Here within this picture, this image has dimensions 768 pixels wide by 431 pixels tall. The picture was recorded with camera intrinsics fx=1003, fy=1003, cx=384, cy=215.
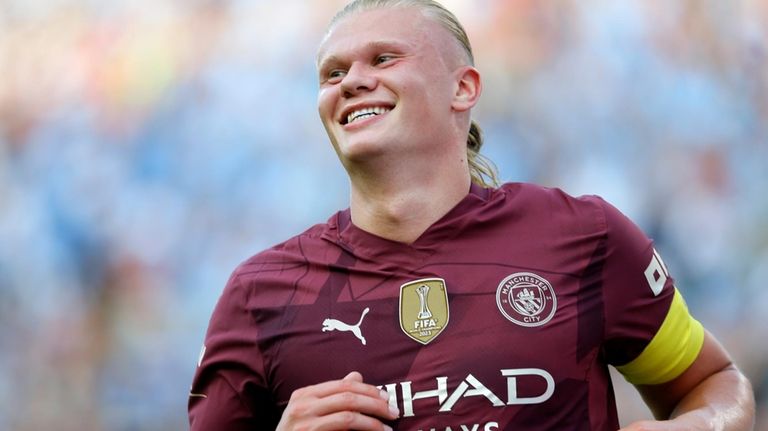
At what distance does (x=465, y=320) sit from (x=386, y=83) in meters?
0.49

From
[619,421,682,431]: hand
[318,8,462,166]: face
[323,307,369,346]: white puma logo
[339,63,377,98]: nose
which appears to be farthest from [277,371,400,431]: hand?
[339,63,377,98]: nose

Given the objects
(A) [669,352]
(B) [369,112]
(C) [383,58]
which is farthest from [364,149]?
(A) [669,352]

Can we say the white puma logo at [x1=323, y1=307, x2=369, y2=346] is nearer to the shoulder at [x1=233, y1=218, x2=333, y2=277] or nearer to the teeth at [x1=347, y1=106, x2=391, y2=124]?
the shoulder at [x1=233, y1=218, x2=333, y2=277]

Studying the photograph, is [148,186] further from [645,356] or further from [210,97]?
[645,356]

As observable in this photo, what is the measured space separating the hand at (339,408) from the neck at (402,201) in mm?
366

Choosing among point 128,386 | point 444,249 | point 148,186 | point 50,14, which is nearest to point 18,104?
point 50,14

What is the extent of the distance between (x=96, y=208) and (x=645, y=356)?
343 centimetres

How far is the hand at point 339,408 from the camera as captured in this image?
5.10 ft

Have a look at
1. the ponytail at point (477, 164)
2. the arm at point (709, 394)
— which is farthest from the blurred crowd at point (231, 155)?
the arm at point (709, 394)

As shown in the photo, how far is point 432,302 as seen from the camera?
1.74 m

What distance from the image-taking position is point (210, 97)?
4855 millimetres

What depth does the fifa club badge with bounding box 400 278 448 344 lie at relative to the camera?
5.61ft

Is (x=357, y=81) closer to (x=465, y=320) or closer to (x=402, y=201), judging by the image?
(x=402, y=201)

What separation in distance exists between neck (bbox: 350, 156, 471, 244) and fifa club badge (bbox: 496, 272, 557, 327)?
0.22m
